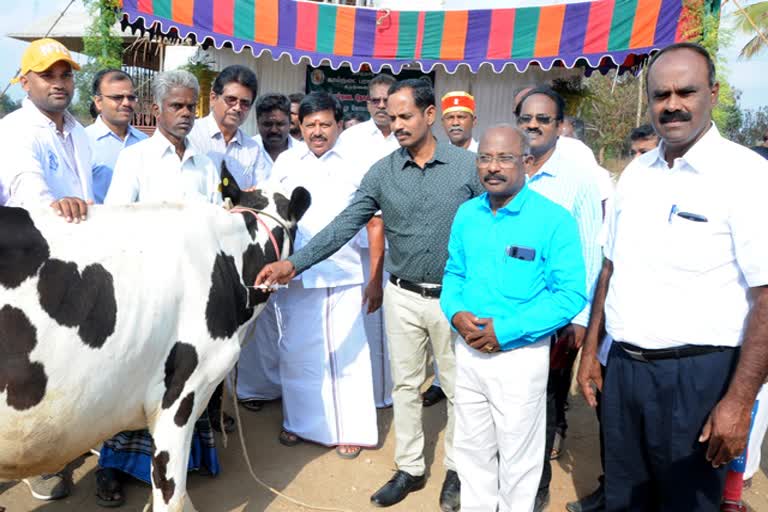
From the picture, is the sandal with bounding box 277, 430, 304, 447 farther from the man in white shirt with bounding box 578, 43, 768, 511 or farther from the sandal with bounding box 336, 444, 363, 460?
the man in white shirt with bounding box 578, 43, 768, 511

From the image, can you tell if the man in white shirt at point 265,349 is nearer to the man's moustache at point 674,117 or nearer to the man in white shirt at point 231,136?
the man in white shirt at point 231,136

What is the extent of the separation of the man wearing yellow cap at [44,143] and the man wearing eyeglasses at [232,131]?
32.7 inches

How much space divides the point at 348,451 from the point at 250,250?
1645mm

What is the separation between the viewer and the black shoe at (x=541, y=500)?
3322 mm

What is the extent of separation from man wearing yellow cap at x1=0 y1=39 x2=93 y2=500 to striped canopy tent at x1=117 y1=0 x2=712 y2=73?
21.6ft

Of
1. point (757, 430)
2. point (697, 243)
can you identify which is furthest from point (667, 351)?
point (757, 430)

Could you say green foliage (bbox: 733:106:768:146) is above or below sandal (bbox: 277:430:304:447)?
above

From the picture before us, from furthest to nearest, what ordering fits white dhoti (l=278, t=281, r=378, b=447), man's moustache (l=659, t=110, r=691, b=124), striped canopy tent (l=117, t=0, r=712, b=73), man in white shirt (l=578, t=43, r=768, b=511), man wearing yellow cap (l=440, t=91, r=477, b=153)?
striped canopy tent (l=117, t=0, r=712, b=73)
man wearing yellow cap (l=440, t=91, r=477, b=153)
white dhoti (l=278, t=281, r=378, b=447)
man's moustache (l=659, t=110, r=691, b=124)
man in white shirt (l=578, t=43, r=768, b=511)

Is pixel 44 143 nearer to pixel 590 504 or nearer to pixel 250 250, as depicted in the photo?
pixel 250 250

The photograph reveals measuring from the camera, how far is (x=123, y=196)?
3.23m

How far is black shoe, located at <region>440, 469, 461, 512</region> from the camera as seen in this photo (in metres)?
3.32

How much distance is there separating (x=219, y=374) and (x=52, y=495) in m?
1.40

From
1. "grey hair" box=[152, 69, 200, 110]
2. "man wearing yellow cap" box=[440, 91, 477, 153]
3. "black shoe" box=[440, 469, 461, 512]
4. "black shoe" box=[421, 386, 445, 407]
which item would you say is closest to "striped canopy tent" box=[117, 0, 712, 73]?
"man wearing yellow cap" box=[440, 91, 477, 153]

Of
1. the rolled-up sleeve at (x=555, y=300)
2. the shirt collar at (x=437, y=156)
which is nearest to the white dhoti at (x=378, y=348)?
the shirt collar at (x=437, y=156)
